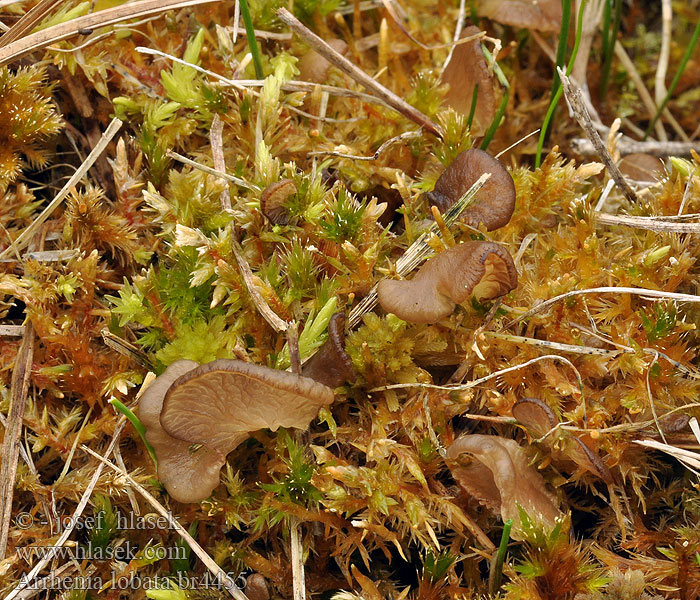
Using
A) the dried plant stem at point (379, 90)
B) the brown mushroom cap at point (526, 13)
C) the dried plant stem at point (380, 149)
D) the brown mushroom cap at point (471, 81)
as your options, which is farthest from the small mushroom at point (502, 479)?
the brown mushroom cap at point (526, 13)

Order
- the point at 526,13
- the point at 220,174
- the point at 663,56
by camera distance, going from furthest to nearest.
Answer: the point at 663,56, the point at 526,13, the point at 220,174

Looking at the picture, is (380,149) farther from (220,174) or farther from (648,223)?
(648,223)

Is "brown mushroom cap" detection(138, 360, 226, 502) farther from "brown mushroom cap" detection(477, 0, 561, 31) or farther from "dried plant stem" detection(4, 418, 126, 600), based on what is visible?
"brown mushroom cap" detection(477, 0, 561, 31)

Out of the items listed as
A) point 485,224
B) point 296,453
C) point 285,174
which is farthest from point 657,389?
point 285,174

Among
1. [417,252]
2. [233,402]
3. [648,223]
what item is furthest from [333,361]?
[648,223]

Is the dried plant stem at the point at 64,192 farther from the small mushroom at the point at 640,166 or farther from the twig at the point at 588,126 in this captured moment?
the small mushroom at the point at 640,166

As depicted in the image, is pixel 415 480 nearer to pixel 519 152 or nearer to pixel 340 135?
pixel 340 135
